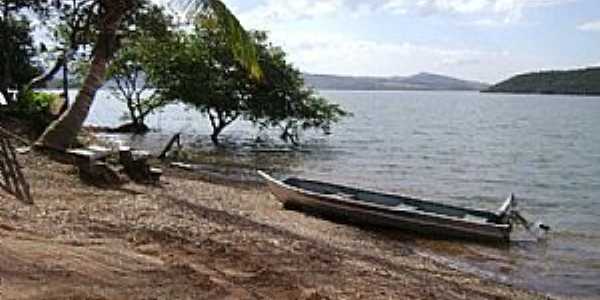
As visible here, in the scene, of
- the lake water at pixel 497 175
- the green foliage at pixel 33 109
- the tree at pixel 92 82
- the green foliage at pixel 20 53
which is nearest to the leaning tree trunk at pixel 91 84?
the tree at pixel 92 82

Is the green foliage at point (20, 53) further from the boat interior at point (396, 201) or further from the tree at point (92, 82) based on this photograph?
the boat interior at point (396, 201)

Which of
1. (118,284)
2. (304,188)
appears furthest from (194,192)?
(118,284)

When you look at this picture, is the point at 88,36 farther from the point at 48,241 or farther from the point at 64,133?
the point at 48,241

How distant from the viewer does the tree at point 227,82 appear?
40438mm

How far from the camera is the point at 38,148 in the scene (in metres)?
19.4

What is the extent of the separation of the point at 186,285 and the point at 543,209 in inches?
750

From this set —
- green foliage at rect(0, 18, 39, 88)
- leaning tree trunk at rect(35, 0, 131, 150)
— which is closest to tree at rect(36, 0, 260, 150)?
leaning tree trunk at rect(35, 0, 131, 150)

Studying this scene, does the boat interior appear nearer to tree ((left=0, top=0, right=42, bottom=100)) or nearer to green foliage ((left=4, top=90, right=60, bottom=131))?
green foliage ((left=4, top=90, right=60, bottom=131))

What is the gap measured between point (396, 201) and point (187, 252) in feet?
33.1

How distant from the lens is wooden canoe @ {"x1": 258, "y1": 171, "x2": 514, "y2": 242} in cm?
1789

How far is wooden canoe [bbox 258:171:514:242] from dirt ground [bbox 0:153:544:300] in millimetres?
655

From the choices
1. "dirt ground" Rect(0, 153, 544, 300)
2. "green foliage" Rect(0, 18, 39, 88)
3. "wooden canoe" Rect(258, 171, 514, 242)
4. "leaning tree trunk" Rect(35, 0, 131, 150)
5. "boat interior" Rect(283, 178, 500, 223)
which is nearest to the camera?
"dirt ground" Rect(0, 153, 544, 300)

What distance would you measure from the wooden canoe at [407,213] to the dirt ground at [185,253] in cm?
66

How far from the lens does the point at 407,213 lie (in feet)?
59.4
